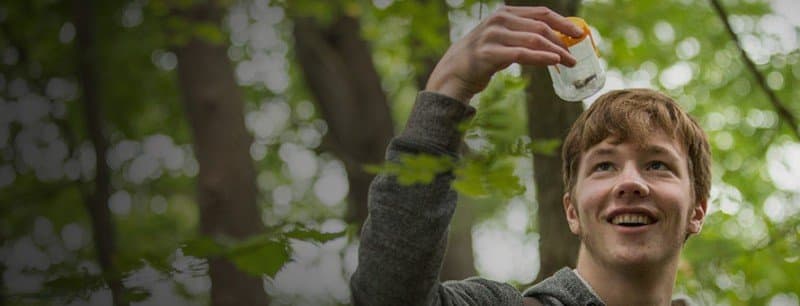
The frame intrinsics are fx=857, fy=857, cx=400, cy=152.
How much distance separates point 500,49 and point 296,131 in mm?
8600

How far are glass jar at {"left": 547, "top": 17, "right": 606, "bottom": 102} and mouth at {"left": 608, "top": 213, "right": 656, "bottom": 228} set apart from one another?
333 mm

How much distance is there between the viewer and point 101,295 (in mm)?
1706

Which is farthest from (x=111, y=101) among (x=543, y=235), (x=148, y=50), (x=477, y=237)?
(x=477, y=237)

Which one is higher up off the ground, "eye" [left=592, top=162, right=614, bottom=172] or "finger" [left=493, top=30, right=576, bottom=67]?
"finger" [left=493, top=30, right=576, bottom=67]

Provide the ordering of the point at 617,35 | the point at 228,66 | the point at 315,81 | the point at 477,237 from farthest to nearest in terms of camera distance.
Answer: the point at 477,237
the point at 315,81
the point at 228,66
the point at 617,35

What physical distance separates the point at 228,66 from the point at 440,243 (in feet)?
16.3

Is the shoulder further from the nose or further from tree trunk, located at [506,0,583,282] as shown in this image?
tree trunk, located at [506,0,583,282]

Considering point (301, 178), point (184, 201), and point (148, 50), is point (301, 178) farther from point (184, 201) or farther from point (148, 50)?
point (148, 50)

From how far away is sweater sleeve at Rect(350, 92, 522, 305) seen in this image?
167cm

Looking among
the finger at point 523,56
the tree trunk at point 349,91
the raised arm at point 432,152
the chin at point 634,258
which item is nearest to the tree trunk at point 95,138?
the raised arm at point 432,152

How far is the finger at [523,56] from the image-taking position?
1.62 metres

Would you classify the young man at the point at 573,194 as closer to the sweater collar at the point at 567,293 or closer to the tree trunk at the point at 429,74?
the sweater collar at the point at 567,293

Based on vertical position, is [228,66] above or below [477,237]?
above

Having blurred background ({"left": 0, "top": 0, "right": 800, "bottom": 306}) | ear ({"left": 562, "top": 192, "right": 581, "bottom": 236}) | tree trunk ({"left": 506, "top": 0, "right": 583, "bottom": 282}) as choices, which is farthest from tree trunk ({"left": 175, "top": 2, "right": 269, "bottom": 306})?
ear ({"left": 562, "top": 192, "right": 581, "bottom": 236})
